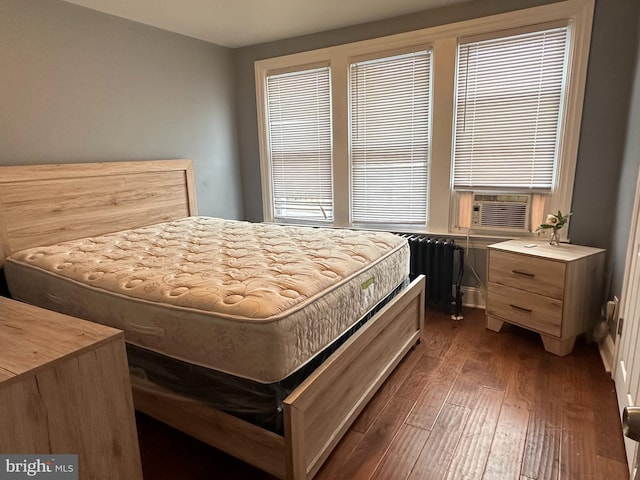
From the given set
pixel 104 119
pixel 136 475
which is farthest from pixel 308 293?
pixel 104 119

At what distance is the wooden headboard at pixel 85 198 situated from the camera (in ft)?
7.77

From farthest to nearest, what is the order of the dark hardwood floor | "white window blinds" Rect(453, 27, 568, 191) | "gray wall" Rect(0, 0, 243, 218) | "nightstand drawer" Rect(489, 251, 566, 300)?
"white window blinds" Rect(453, 27, 568, 191), "gray wall" Rect(0, 0, 243, 218), "nightstand drawer" Rect(489, 251, 566, 300), the dark hardwood floor

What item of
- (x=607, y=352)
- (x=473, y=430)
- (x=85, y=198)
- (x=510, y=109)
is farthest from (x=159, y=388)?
(x=510, y=109)

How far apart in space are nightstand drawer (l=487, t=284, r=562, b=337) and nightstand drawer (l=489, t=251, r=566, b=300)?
0.14 feet

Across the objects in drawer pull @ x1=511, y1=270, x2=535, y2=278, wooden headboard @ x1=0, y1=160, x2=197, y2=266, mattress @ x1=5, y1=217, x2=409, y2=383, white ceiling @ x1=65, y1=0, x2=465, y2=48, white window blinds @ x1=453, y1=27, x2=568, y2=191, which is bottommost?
drawer pull @ x1=511, y1=270, x2=535, y2=278

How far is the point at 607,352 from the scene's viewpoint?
230 cm

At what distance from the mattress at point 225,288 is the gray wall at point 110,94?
80cm

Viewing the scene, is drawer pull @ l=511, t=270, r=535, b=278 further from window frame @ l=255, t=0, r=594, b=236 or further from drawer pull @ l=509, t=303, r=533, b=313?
window frame @ l=255, t=0, r=594, b=236

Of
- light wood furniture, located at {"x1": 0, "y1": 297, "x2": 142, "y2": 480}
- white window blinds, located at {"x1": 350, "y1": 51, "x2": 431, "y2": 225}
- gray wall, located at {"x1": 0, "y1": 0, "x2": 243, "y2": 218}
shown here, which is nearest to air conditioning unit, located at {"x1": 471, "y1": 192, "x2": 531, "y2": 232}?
white window blinds, located at {"x1": 350, "y1": 51, "x2": 431, "y2": 225}

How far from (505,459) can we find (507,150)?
2.14 m

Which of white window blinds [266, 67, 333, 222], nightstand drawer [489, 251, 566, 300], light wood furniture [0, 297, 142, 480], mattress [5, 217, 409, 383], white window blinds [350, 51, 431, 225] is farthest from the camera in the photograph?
white window blinds [266, 67, 333, 222]

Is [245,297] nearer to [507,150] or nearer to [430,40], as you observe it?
[507,150]

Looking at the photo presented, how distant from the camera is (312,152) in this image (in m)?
3.77

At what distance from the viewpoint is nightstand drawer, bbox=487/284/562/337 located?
7.84 ft
